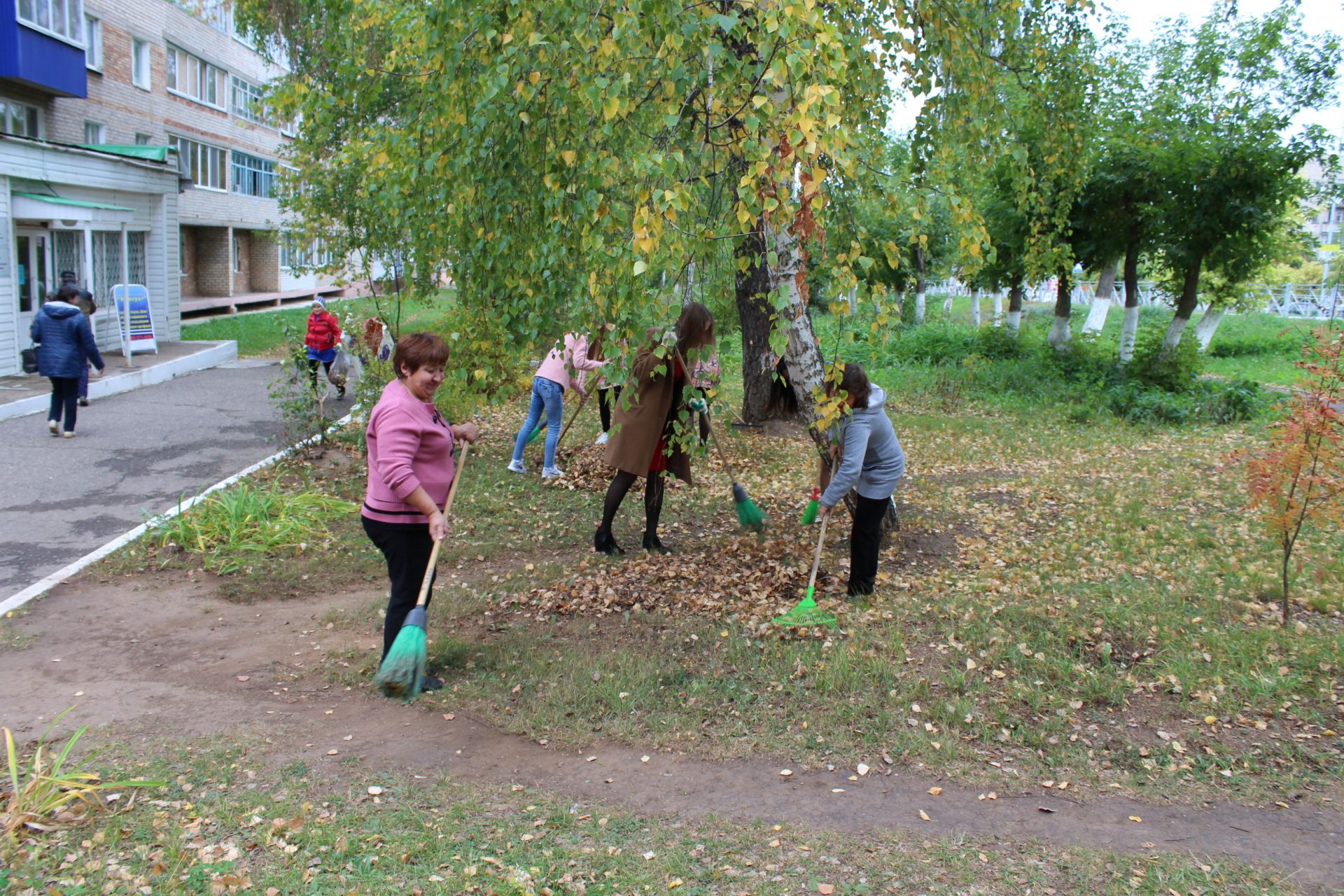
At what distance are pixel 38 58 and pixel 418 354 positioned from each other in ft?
61.6

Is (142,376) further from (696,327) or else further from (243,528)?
(696,327)

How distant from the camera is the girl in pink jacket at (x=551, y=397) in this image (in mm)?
8672

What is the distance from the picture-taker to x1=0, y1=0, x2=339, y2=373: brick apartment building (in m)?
15.5

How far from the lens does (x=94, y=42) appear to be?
75.2 ft

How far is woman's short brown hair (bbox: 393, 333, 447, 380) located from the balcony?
18167 mm

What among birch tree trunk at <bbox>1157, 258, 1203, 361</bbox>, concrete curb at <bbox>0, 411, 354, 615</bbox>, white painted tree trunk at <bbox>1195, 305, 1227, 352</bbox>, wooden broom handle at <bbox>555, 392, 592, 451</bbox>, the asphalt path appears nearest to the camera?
concrete curb at <bbox>0, 411, 354, 615</bbox>

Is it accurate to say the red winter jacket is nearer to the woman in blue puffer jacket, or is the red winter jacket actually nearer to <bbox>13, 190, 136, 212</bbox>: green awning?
the woman in blue puffer jacket

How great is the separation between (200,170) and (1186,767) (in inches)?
1234

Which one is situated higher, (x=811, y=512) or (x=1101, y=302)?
(x=1101, y=302)

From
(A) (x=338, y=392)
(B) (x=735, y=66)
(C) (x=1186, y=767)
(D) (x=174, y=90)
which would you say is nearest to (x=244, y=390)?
(A) (x=338, y=392)

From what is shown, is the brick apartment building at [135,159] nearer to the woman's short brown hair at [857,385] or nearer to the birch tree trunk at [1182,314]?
the woman's short brown hair at [857,385]

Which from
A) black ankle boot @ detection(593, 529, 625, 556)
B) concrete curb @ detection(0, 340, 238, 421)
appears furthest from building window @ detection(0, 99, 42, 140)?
black ankle boot @ detection(593, 529, 625, 556)

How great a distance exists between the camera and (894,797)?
3.91 meters

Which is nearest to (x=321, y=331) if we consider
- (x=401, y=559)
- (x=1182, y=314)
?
(x=401, y=559)
